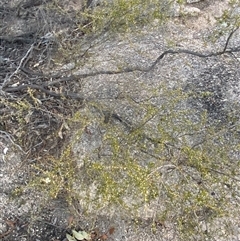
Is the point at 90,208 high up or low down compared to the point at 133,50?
down

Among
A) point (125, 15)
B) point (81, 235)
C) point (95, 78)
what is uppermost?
point (125, 15)

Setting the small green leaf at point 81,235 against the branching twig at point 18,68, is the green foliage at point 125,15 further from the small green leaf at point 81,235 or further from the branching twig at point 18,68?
the small green leaf at point 81,235

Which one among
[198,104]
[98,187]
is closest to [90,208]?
[98,187]

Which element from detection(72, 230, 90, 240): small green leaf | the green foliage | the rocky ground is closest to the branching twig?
the rocky ground

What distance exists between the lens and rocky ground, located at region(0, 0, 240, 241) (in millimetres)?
2186

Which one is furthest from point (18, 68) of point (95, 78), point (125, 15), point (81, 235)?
point (81, 235)

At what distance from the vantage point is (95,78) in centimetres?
275

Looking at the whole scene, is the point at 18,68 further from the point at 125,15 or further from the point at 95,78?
the point at 125,15

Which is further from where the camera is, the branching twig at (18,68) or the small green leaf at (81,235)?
the branching twig at (18,68)

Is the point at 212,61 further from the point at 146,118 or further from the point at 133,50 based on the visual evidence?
the point at 146,118

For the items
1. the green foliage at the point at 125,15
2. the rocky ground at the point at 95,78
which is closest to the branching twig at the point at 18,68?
the rocky ground at the point at 95,78

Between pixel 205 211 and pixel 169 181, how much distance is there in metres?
0.21

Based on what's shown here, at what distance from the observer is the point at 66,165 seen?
2256mm

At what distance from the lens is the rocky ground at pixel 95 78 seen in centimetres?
219
